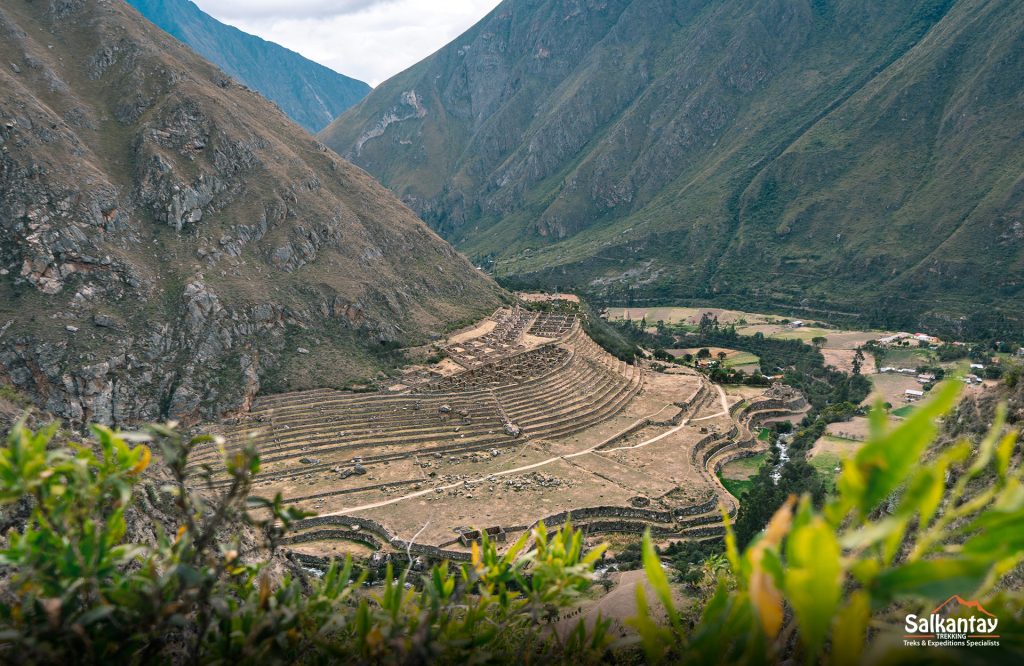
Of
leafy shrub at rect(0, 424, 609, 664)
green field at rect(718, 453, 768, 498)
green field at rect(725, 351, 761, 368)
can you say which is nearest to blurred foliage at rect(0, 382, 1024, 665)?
leafy shrub at rect(0, 424, 609, 664)

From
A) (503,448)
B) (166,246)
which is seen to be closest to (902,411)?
(503,448)

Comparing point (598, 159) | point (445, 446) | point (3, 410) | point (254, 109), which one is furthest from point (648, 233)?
point (3, 410)

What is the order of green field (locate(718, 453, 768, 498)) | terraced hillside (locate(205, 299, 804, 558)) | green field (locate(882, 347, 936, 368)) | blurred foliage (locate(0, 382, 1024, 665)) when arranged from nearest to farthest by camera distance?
blurred foliage (locate(0, 382, 1024, 665)) → terraced hillside (locate(205, 299, 804, 558)) → green field (locate(718, 453, 768, 498)) → green field (locate(882, 347, 936, 368))

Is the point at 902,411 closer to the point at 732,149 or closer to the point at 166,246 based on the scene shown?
the point at 166,246

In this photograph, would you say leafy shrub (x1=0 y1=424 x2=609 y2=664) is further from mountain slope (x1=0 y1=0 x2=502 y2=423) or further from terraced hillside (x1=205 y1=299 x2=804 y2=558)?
mountain slope (x1=0 y1=0 x2=502 y2=423)

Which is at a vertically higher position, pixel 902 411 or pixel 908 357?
pixel 902 411

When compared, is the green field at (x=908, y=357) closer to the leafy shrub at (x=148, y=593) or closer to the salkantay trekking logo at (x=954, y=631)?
the salkantay trekking logo at (x=954, y=631)
